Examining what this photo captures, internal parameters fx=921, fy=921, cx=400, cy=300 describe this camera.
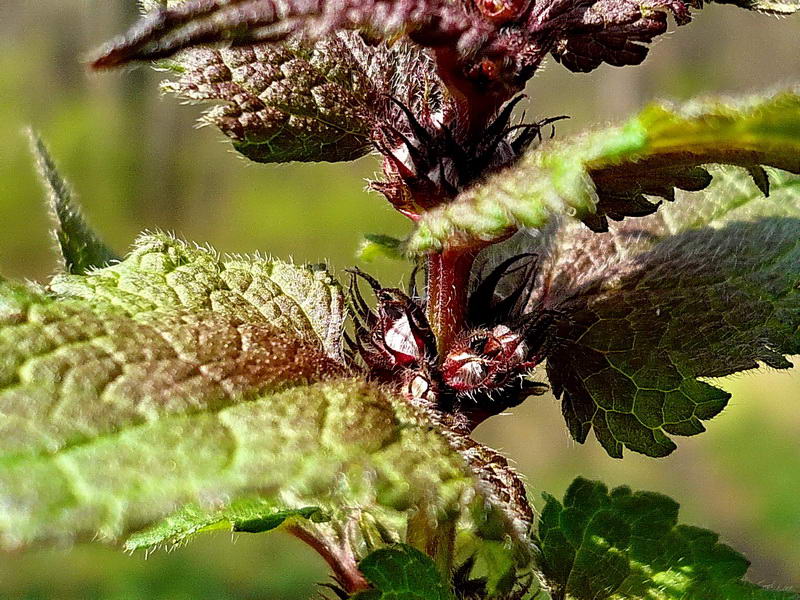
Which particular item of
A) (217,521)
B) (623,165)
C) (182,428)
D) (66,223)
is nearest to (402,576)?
(217,521)

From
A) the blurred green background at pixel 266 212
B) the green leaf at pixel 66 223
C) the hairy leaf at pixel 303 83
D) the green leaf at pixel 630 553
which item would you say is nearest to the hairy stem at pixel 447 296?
the hairy leaf at pixel 303 83

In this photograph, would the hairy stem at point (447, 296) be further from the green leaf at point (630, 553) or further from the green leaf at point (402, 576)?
the green leaf at point (630, 553)

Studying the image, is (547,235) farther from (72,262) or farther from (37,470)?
(37,470)

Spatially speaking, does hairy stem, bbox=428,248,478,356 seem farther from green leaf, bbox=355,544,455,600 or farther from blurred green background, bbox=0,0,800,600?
blurred green background, bbox=0,0,800,600

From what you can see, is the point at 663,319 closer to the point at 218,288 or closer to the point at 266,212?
the point at 218,288

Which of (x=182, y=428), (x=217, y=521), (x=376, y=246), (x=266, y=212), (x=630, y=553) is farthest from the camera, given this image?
(x=266, y=212)

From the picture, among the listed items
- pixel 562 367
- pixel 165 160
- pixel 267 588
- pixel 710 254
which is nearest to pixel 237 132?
pixel 562 367
